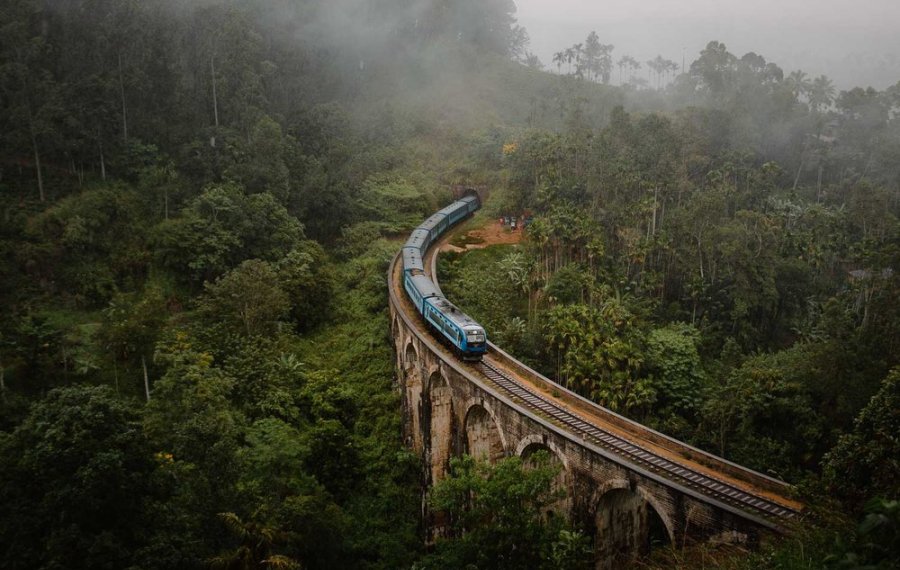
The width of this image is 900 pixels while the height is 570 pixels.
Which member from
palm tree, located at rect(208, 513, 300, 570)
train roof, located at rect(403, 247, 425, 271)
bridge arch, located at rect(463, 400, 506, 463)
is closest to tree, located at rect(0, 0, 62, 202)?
train roof, located at rect(403, 247, 425, 271)

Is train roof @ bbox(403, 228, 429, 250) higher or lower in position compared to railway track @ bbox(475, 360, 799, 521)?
lower

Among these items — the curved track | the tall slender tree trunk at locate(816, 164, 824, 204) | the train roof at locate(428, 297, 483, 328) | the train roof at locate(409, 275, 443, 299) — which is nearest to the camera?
the curved track

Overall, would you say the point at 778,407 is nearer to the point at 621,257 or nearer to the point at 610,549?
the point at 610,549

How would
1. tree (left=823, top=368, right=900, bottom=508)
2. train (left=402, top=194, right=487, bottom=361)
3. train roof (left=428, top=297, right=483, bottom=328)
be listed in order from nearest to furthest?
tree (left=823, top=368, right=900, bottom=508), train (left=402, top=194, right=487, bottom=361), train roof (left=428, top=297, right=483, bottom=328)

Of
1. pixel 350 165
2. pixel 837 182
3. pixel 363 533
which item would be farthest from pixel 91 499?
pixel 837 182

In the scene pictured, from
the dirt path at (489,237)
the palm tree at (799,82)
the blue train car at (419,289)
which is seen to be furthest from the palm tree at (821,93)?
the blue train car at (419,289)

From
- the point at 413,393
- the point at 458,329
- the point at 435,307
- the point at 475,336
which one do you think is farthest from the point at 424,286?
the point at 475,336

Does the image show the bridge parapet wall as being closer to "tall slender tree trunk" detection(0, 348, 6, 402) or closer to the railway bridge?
the railway bridge
